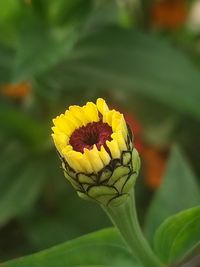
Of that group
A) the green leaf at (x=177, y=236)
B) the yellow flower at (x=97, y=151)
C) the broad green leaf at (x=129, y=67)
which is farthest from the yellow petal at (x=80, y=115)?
the broad green leaf at (x=129, y=67)

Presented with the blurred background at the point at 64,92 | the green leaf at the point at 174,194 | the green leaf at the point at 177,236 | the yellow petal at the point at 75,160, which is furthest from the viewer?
the blurred background at the point at 64,92

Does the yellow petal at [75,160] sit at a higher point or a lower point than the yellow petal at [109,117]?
lower

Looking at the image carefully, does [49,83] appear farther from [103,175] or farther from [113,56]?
[103,175]

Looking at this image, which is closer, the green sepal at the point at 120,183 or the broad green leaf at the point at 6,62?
the green sepal at the point at 120,183

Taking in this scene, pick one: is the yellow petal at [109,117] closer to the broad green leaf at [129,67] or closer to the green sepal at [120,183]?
the green sepal at [120,183]

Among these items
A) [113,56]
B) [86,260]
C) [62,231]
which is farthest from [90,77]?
[86,260]
